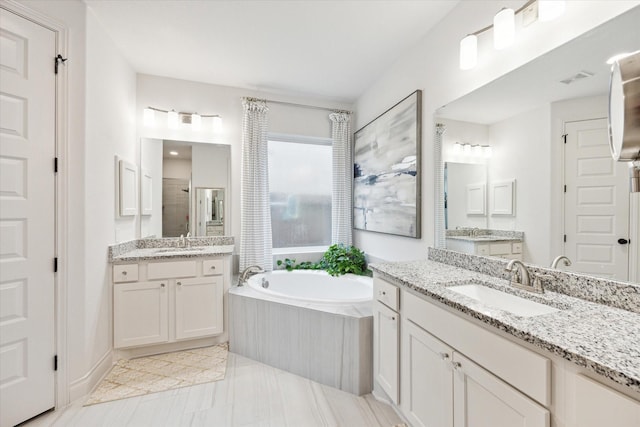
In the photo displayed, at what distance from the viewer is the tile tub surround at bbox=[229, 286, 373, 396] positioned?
181cm

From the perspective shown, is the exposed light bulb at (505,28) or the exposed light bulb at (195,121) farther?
the exposed light bulb at (195,121)

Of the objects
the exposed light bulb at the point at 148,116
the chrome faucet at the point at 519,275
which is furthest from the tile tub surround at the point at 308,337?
the exposed light bulb at the point at 148,116

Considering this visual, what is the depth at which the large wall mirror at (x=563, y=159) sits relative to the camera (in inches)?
40.0

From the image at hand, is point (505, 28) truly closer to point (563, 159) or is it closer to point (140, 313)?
point (563, 159)

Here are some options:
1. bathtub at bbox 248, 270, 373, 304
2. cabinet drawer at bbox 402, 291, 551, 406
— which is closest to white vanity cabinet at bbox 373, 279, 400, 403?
cabinet drawer at bbox 402, 291, 551, 406

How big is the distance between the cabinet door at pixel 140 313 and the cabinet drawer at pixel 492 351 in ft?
6.95

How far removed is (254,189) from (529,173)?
2.34m

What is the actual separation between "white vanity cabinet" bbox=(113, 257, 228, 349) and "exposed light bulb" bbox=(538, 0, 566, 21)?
264 centimetres

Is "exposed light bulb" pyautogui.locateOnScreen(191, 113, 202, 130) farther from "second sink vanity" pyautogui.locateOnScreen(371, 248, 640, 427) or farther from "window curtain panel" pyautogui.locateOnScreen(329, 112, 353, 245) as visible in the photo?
"second sink vanity" pyautogui.locateOnScreen(371, 248, 640, 427)

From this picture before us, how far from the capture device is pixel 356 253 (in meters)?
3.00

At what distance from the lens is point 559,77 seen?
121cm

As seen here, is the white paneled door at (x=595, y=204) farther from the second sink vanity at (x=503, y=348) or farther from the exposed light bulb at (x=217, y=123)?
the exposed light bulb at (x=217, y=123)

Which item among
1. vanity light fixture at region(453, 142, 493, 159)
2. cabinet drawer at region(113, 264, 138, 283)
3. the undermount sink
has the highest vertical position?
vanity light fixture at region(453, 142, 493, 159)

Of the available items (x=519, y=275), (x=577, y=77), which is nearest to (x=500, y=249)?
(x=519, y=275)
